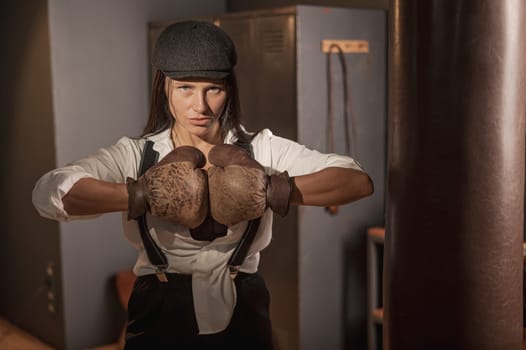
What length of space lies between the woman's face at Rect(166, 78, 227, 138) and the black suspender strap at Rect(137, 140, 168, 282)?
53mm

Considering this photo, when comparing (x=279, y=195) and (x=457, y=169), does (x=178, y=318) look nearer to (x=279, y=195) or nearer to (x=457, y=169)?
(x=279, y=195)

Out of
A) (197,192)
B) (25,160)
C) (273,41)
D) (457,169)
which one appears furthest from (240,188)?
(273,41)

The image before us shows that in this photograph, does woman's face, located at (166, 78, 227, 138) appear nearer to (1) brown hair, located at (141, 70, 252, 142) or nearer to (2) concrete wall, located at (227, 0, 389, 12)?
(1) brown hair, located at (141, 70, 252, 142)

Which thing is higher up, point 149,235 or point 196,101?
point 196,101

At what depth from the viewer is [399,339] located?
3.49 ft

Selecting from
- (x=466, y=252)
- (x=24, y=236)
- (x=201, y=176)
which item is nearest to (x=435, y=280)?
(x=466, y=252)

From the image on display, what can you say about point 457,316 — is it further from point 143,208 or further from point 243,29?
Answer: point 243,29

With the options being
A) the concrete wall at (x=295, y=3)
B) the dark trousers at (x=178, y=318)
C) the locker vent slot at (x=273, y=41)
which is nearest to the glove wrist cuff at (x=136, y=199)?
the dark trousers at (x=178, y=318)

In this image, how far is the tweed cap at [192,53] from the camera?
2.88 ft

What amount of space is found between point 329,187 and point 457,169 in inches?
7.5

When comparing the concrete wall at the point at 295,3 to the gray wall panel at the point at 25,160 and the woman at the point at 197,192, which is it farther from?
the woman at the point at 197,192

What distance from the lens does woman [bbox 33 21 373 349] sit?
0.86 meters

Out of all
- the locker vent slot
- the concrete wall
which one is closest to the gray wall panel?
the locker vent slot

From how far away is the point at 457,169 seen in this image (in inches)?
38.6
